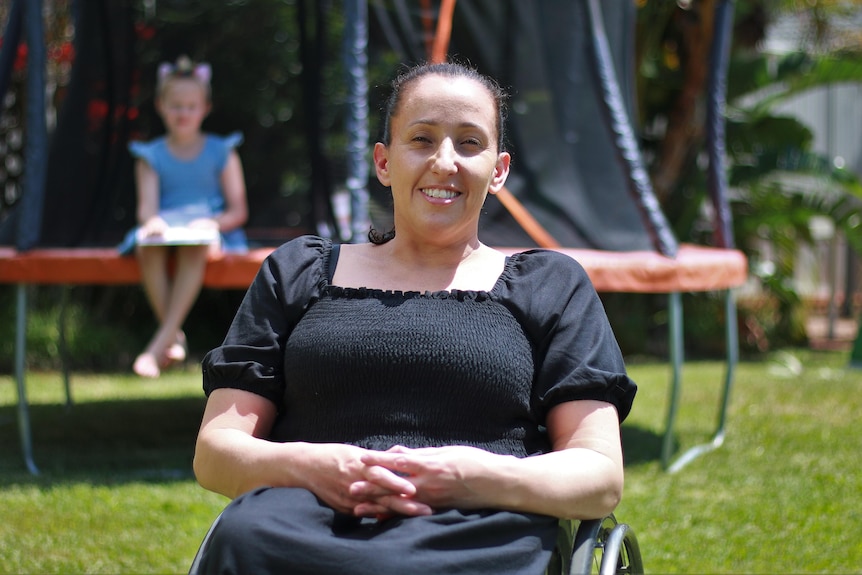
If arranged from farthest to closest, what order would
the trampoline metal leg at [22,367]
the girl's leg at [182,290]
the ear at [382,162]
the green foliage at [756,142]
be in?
the green foliage at [756,142] < the girl's leg at [182,290] < the trampoline metal leg at [22,367] < the ear at [382,162]

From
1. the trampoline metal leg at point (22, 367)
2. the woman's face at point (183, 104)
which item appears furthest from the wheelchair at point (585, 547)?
the woman's face at point (183, 104)

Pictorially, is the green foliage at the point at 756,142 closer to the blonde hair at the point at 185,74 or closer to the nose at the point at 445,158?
the blonde hair at the point at 185,74

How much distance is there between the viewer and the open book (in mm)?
4258

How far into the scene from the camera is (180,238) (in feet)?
14.0

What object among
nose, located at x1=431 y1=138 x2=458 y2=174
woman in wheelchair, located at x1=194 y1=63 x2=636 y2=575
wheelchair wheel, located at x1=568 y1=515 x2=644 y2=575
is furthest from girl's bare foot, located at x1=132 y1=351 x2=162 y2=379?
wheelchair wheel, located at x1=568 y1=515 x2=644 y2=575

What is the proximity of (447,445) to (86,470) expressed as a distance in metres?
2.92

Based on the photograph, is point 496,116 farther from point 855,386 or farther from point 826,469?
point 855,386

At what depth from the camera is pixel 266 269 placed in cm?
206

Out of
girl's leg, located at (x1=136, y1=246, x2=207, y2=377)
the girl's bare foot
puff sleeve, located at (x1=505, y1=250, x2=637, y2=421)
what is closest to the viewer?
puff sleeve, located at (x1=505, y1=250, x2=637, y2=421)

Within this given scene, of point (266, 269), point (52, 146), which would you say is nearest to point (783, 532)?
point (266, 269)

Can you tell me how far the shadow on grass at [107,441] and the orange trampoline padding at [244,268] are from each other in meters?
0.77

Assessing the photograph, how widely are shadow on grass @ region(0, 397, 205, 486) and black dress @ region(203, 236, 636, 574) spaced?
2.44 metres

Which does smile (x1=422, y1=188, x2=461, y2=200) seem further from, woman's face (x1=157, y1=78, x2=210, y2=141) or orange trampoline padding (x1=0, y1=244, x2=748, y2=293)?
woman's face (x1=157, y1=78, x2=210, y2=141)

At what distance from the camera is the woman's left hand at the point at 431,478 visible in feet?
5.65
